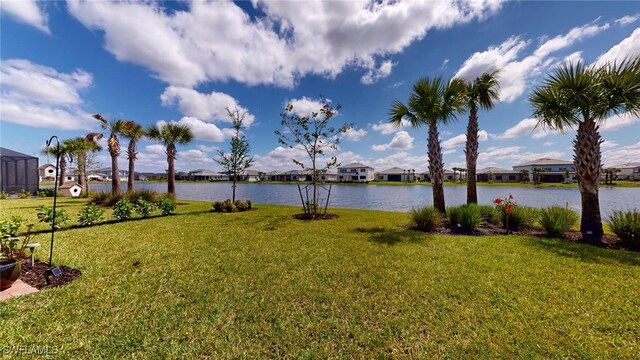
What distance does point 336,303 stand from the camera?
355 cm

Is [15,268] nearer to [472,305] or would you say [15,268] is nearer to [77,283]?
[77,283]

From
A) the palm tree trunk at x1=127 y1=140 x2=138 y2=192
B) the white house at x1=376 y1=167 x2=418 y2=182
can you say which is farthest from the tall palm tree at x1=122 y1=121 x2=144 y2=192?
the white house at x1=376 y1=167 x2=418 y2=182

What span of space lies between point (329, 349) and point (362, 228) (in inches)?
249

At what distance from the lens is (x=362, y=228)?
879 cm

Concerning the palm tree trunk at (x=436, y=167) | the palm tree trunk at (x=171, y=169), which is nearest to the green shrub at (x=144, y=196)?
the palm tree trunk at (x=171, y=169)

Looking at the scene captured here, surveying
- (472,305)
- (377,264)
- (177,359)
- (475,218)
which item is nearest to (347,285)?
(377,264)

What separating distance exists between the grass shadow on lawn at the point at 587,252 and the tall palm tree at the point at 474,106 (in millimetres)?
4290

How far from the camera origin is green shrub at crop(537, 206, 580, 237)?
7.51 meters

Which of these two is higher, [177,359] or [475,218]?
[475,218]

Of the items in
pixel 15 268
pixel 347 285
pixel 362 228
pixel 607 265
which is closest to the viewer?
pixel 15 268

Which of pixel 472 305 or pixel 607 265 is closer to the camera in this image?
pixel 472 305

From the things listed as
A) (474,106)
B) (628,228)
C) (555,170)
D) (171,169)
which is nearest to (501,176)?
(555,170)

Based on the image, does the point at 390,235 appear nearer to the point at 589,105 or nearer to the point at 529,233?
the point at 529,233

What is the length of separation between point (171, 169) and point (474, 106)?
73.5 feet
